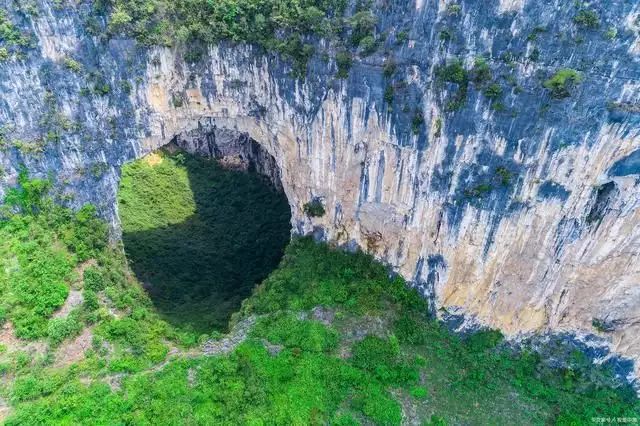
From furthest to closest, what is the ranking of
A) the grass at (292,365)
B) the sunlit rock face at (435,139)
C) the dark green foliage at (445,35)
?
the grass at (292,365) < the dark green foliage at (445,35) < the sunlit rock face at (435,139)

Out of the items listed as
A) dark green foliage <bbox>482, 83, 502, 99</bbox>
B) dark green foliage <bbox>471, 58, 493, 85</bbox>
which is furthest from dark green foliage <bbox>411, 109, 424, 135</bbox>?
dark green foliage <bbox>482, 83, 502, 99</bbox>

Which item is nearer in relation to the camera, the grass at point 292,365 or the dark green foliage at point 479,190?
the grass at point 292,365

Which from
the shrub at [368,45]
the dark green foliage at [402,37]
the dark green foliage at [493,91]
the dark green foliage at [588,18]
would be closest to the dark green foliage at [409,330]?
the dark green foliage at [493,91]

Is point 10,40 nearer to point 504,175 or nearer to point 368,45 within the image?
point 368,45

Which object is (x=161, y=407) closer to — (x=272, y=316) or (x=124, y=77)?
(x=272, y=316)

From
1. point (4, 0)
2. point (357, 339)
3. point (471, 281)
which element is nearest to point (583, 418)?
point (471, 281)

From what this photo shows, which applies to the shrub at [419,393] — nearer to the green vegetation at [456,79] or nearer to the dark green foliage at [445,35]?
the green vegetation at [456,79]

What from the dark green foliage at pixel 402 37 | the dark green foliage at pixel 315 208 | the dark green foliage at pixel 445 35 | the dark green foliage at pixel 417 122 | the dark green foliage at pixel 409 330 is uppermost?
the dark green foliage at pixel 445 35
